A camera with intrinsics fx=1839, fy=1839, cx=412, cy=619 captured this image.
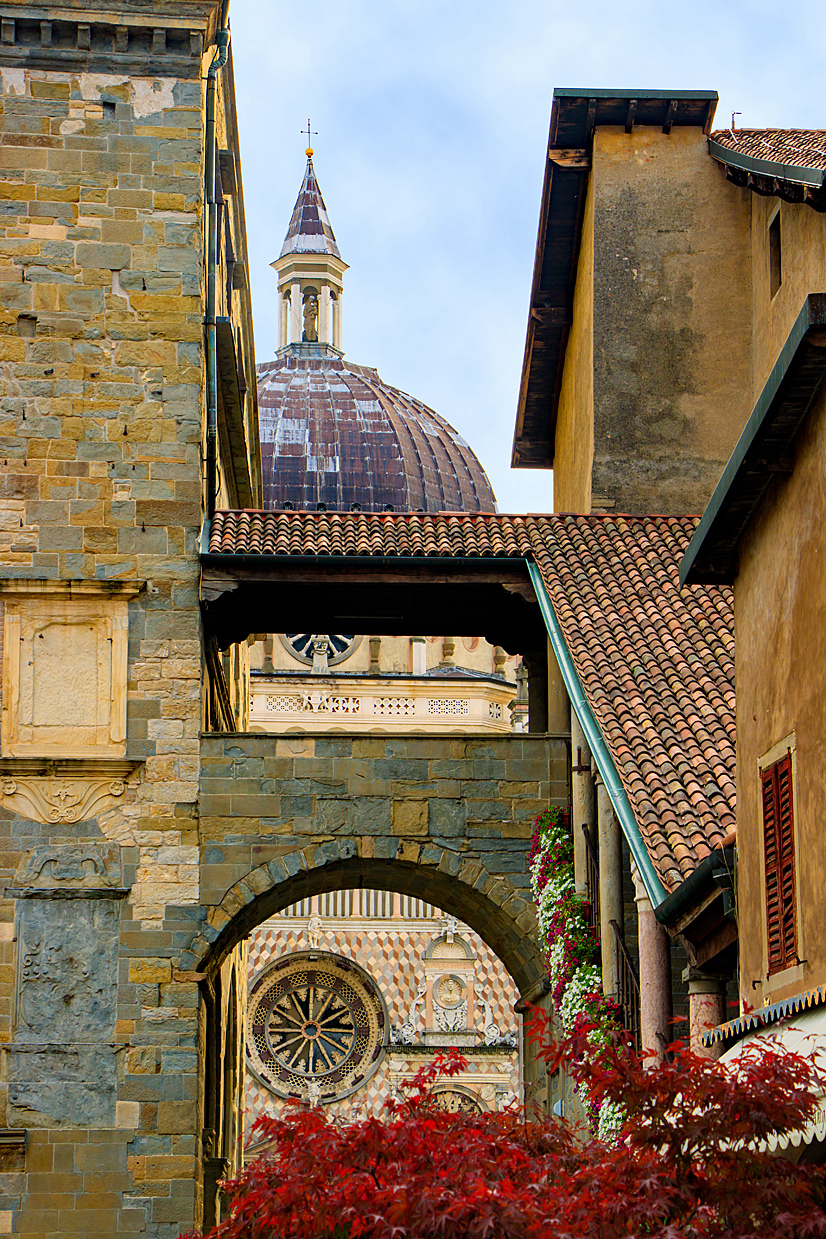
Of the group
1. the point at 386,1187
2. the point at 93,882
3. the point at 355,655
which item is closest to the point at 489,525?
the point at 93,882

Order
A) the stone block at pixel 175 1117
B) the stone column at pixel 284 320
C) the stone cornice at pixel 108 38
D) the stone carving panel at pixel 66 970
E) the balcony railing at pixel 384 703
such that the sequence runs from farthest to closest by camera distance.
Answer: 1. the stone column at pixel 284 320
2. the balcony railing at pixel 384 703
3. the stone cornice at pixel 108 38
4. the stone carving panel at pixel 66 970
5. the stone block at pixel 175 1117

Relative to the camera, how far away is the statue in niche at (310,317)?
2950 inches

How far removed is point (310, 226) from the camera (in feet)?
249

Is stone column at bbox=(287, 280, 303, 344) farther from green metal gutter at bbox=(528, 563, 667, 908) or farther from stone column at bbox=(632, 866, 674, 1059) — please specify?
stone column at bbox=(632, 866, 674, 1059)

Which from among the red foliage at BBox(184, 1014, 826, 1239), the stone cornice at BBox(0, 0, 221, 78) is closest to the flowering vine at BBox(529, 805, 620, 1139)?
the red foliage at BBox(184, 1014, 826, 1239)

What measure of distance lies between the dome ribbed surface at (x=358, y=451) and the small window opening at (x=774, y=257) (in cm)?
4080

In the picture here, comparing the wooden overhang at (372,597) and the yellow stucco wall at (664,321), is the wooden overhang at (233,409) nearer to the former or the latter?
the wooden overhang at (372,597)

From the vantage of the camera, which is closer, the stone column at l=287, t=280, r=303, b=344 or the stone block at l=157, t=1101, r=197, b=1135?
the stone block at l=157, t=1101, r=197, b=1135

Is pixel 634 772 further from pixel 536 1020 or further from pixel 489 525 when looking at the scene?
pixel 489 525

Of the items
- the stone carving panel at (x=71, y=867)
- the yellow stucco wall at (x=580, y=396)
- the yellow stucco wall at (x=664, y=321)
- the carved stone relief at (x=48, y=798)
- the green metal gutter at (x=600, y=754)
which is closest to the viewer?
the green metal gutter at (x=600, y=754)

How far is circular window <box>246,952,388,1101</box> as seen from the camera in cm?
4284

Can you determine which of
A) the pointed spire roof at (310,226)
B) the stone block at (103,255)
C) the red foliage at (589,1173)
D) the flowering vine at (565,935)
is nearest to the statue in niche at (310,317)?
the pointed spire roof at (310,226)

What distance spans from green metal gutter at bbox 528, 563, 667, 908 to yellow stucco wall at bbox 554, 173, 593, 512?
357cm

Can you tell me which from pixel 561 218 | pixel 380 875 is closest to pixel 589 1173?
pixel 380 875
